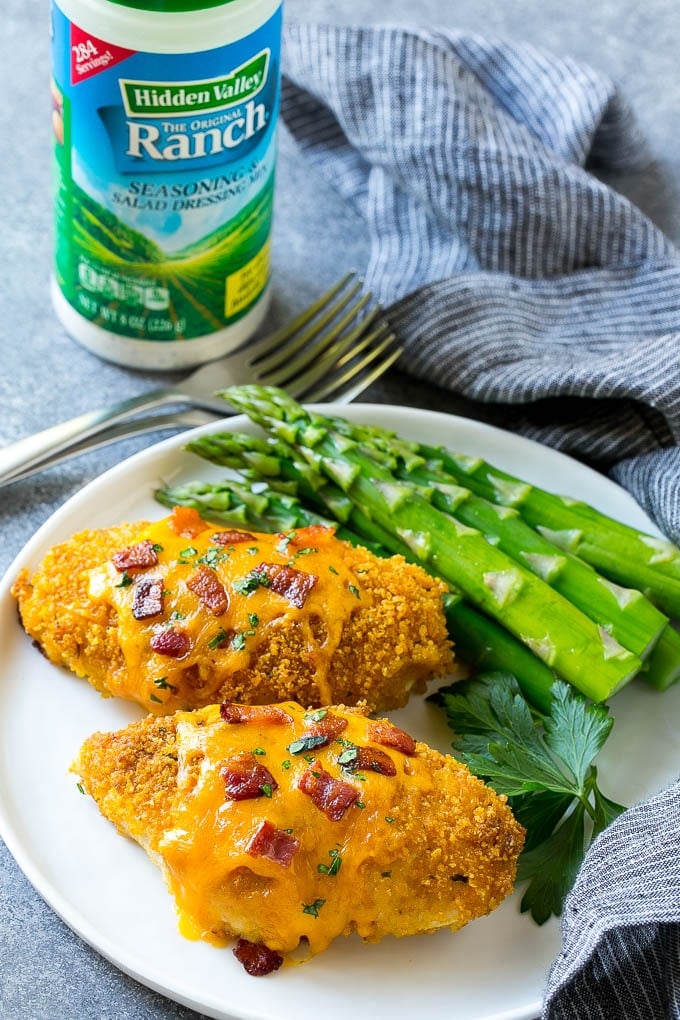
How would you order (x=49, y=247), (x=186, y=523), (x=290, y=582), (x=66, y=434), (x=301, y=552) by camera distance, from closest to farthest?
(x=290, y=582) < (x=301, y=552) < (x=186, y=523) < (x=66, y=434) < (x=49, y=247)

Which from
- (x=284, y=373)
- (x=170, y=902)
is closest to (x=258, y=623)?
(x=170, y=902)

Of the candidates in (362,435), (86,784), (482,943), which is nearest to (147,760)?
(86,784)

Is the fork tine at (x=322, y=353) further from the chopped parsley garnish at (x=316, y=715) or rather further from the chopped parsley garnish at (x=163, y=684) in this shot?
the chopped parsley garnish at (x=316, y=715)

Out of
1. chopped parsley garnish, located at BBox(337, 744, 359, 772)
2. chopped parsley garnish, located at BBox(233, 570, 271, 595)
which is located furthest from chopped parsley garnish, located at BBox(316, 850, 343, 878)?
chopped parsley garnish, located at BBox(233, 570, 271, 595)

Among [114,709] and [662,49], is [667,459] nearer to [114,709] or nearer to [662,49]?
[114,709]

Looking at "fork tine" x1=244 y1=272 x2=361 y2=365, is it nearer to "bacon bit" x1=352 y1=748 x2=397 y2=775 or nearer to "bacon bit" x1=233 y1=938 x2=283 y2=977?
"bacon bit" x1=352 y1=748 x2=397 y2=775

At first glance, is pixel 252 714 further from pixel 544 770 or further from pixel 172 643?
pixel 544 770
